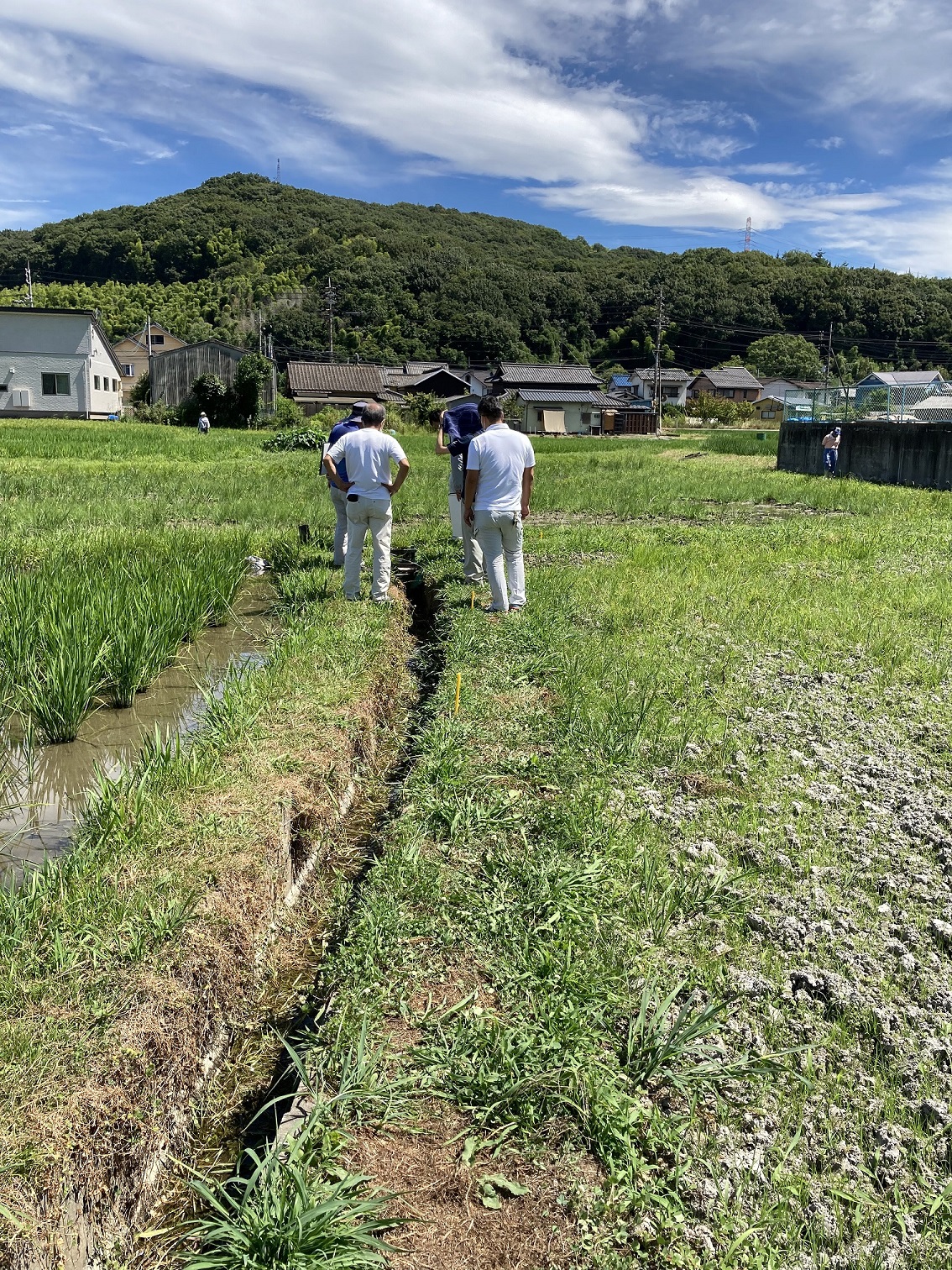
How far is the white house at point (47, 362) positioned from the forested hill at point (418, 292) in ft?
113

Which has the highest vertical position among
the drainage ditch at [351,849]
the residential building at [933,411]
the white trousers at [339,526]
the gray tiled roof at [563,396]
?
the gray tiled roof at [563,396]

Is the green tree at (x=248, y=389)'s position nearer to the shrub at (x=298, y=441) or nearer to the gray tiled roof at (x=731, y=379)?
the shrub at (x=298, y=441)

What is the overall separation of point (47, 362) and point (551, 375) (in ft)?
103

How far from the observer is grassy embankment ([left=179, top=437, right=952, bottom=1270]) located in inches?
70.9

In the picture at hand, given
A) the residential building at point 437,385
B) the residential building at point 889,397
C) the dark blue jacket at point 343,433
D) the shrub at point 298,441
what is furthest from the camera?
the residential building at point 437,385

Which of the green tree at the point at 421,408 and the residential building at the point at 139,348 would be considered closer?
the green tree at the point at 421,408

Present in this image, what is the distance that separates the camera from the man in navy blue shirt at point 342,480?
6.68 metres

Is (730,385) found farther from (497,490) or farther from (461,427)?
(497,490)

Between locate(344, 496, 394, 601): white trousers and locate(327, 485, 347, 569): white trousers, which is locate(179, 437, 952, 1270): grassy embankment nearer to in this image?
locate(344, 496, 394, 601): white trousers

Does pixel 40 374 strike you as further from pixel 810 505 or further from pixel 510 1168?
pixel 510 1168

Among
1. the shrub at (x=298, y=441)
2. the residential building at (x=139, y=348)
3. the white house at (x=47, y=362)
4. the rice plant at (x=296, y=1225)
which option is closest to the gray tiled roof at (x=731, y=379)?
the residential building at (x=139, y=348)

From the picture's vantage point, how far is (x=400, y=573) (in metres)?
8.80

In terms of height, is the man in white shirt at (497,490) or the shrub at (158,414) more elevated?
the shrub at (158,414)

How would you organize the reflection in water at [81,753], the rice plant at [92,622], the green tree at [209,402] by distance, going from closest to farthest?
the reflection in water at [81,753]
the rice plant at [92,622]
the green tree at [209,402]
